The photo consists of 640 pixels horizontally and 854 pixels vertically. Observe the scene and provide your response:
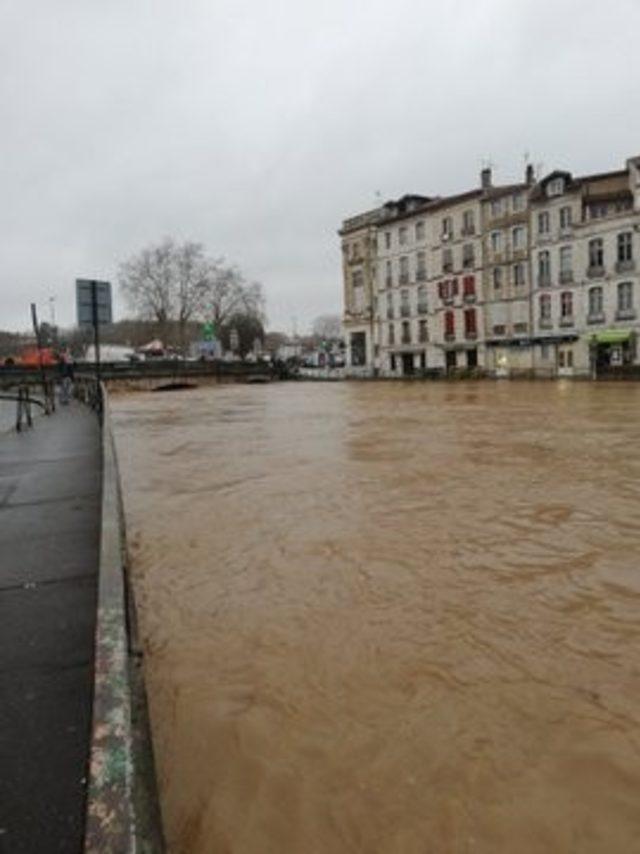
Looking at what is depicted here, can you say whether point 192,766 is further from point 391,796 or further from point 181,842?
point 391,796

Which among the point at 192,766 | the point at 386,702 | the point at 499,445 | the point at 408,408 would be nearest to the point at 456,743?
the point at 386,702

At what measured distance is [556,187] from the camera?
54.1 meters

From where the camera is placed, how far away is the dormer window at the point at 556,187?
53750 mm

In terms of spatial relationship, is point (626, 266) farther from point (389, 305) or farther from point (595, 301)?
point (389, 305)

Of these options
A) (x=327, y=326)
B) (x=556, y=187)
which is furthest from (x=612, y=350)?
(x=327, y=326)

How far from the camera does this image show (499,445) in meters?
16.8

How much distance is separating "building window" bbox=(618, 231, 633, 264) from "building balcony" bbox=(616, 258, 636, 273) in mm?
90

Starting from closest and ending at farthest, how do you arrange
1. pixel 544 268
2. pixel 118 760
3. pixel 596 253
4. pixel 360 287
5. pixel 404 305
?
pixel 118 760
pixel 596 253
pixel 544 268
pixel 404 305
pixel 360 287

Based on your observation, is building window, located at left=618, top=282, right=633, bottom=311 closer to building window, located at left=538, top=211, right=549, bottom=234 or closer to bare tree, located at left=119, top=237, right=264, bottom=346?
building window, located at left=538, top=211, right=549, bottom=234

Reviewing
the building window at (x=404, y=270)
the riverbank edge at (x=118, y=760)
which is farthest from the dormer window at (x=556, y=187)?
the riverbank edge at (x=118, y=760)

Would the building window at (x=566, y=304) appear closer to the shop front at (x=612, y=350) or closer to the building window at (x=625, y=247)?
the shop front at (x=612, y=350)

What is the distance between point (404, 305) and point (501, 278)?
12002 millimetres

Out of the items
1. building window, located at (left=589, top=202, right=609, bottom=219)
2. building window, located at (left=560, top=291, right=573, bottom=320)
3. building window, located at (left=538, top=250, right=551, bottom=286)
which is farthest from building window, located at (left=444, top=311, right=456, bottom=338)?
building window, located at (left=589, top=202, right=609, bottom=219)

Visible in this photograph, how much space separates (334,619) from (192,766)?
7.19 feet
